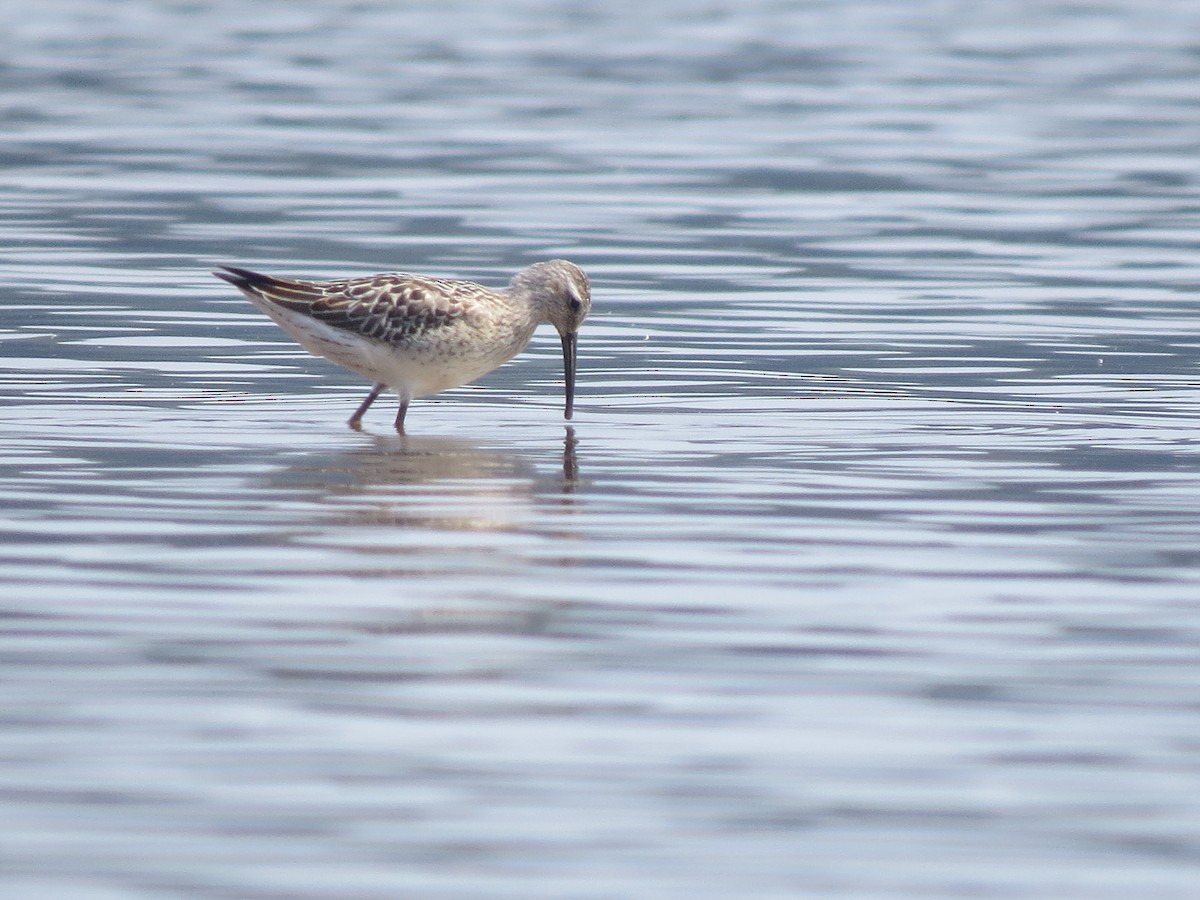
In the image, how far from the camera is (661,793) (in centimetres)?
651

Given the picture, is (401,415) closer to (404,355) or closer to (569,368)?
(404,355)

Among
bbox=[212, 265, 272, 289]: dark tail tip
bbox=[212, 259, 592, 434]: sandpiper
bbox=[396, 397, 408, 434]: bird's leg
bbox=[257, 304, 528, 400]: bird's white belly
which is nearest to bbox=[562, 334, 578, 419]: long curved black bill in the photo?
bbox=[212, 259, 592, 434]: sandpiper

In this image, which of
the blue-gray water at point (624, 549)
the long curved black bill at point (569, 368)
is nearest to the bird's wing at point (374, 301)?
the blue-gray water at point (624, 549)

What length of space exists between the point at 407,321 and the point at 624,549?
11.4 ft

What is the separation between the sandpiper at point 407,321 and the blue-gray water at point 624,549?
1.24 feet

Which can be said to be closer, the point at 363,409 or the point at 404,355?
the point at 404,355

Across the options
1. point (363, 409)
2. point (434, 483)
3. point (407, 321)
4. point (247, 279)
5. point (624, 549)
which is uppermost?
point (247, 279)

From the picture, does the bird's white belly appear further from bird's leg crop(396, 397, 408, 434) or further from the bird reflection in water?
the bird reflection in water

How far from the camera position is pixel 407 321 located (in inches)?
494

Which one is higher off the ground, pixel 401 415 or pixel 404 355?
pixel 404 355

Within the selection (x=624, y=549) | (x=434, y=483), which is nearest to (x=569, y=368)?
(x=434, y=483)

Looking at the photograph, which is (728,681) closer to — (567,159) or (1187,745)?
(1187,745)

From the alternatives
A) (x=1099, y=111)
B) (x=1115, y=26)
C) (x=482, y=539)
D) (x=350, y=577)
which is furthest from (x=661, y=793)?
(x=1115, y=26)

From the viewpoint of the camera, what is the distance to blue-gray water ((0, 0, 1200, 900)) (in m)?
6.26
